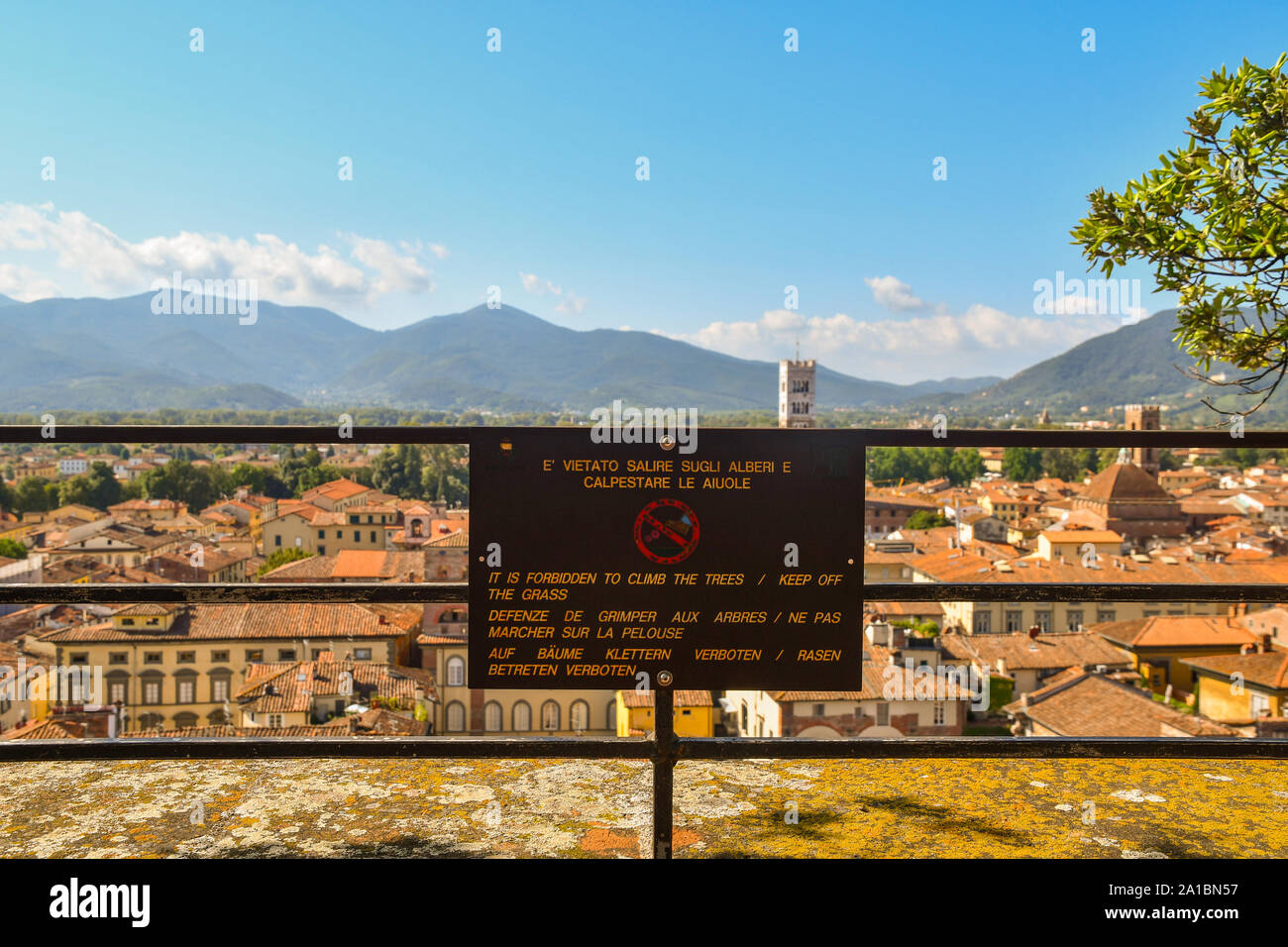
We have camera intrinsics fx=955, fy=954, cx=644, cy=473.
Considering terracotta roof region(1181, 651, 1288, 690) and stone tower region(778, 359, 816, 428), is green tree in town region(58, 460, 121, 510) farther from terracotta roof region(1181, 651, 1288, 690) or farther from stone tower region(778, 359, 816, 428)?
terracotta roof region(1181, 651, 1288, 690)

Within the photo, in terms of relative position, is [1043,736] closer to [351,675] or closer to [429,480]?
[351,675]

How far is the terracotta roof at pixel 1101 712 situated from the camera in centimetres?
2930

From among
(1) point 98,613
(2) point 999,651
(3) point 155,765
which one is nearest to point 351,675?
(1) point 98,613

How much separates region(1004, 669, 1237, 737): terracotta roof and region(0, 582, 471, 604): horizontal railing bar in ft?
94.0

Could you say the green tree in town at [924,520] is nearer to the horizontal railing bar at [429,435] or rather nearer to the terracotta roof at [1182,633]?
the terracotta roof at [1182,633]

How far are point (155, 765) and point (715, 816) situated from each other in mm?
1740

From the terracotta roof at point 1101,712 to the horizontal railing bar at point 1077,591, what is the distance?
27.7 meters

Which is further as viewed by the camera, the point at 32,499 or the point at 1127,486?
the point at 1127,486

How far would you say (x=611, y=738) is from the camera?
2.30 meters

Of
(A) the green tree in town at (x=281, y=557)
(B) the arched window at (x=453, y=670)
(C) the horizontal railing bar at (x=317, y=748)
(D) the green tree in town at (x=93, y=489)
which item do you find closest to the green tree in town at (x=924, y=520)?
(A) the green tree in town at (x=281, y=557)

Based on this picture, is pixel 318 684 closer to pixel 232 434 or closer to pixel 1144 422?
pixel 232 434

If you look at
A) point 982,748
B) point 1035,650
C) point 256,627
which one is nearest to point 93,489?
point 256,627

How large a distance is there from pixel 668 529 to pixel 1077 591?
3.40ft

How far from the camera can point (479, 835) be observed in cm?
A: 241
